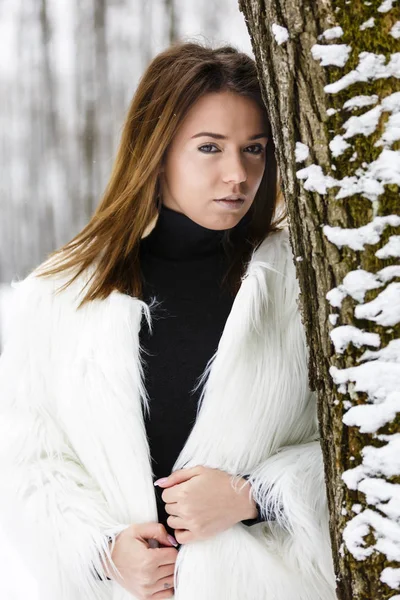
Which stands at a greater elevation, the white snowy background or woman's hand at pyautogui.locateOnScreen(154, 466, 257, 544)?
the white snowy background

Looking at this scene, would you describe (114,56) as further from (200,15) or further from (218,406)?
(218,406)

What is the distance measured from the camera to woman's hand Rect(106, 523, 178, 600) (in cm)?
151

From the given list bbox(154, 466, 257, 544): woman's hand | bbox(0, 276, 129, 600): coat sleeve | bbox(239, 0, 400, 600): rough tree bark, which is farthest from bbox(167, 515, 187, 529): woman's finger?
bbox(239, 0, 400, 600): rough tree bark

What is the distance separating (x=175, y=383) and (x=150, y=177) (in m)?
0.50

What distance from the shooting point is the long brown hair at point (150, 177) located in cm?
165

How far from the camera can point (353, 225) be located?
111 cm

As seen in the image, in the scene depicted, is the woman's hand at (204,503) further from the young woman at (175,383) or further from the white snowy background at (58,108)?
the white snowy background at (58,108)

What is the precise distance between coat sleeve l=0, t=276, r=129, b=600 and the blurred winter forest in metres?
3.69

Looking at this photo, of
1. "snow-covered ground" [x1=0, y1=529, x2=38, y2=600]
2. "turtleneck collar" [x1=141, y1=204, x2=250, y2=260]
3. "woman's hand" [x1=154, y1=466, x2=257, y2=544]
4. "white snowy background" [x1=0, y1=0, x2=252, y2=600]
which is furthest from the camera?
"white snowy background" [x1=0, y1=0, x2=252, y2=600]

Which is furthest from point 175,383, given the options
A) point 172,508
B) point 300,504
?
point 300,504

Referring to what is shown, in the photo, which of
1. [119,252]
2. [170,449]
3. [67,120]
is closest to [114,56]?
[67,120]

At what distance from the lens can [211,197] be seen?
1626 millimetres

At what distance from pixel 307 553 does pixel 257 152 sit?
0.90 m

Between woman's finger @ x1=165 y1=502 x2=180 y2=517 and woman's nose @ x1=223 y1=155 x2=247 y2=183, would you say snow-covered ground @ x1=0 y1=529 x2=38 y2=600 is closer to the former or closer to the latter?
woman's finger @ x1=165 y1=502 x2=180 y2=517
